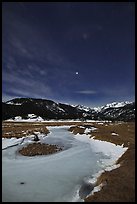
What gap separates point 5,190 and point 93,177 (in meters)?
7.38

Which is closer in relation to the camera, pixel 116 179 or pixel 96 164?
pixel 116 179

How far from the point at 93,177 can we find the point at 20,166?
8.48 metres

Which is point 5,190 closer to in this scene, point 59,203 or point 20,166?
point 59,203

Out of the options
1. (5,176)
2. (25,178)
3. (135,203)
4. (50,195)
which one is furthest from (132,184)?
(5,176)

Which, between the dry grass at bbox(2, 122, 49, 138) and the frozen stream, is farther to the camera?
the dry grass at bbox(2, 122, 49, 138)

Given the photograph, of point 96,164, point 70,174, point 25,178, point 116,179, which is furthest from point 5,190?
point 96,164

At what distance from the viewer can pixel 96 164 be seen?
2341 cm

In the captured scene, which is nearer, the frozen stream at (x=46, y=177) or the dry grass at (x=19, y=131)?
the frozen stream at (x=46, y=177)

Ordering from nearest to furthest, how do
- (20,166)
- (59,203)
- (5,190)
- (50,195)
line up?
1. (59,203)
2. (50,195)
3. (5,190)
4. (20,166)

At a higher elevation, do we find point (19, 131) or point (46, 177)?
point (19, 131)

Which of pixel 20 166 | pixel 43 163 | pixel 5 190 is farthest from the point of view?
pixel 43 163

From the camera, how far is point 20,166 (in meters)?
22.5

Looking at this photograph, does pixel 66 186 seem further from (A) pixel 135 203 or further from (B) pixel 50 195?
(A) pixel 135 203

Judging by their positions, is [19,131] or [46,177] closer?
[46,177]
